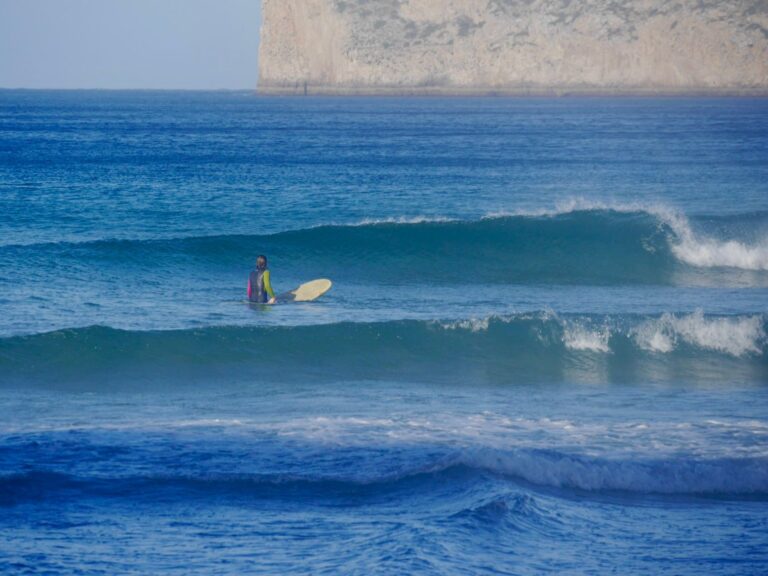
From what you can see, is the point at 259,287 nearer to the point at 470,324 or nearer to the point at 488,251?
the point at 470,324

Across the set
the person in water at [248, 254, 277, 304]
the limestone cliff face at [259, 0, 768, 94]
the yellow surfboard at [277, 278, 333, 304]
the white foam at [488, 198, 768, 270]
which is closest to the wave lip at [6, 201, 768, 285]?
the white foam at [488, 198, 768, 270]

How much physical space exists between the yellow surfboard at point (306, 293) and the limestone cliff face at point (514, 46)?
105m

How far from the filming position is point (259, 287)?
1477cm

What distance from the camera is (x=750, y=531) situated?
23.2ft

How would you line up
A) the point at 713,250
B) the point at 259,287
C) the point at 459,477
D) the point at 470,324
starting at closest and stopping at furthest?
the point at 459,477 < the point at 470,324 < the point at 259,287 < the point at 713,250

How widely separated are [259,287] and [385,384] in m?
3.72

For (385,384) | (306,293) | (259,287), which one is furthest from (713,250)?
(385,384)

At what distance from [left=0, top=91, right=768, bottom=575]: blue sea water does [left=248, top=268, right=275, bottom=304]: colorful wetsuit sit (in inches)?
9.9

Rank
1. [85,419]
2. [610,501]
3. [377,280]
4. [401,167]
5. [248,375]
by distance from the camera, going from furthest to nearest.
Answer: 1. [401,167]
2. [377,280]
3. [248,375]
4. [85,419]
5. [610,501]

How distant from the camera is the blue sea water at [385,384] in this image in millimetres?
6949

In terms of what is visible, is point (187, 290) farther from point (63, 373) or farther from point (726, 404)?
point (726, 404)

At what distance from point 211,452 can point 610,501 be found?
9.83 feet

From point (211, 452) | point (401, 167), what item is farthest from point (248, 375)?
point (401, 167)

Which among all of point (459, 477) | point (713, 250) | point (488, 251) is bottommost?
point (459, 477)
